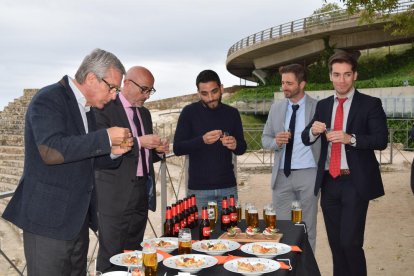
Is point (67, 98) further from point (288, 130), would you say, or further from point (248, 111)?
point (248, 111)

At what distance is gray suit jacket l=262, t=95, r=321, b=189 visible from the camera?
16.9 ft

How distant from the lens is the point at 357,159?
4418mm

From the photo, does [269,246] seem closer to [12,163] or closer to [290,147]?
[290,147]

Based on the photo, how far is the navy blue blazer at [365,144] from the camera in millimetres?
4340

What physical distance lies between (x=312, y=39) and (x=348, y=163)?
31.4m

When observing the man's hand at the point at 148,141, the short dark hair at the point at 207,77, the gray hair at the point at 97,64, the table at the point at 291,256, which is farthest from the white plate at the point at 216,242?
the short dark hair at the point at 207,77

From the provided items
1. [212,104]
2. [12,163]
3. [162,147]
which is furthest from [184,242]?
[12,163]

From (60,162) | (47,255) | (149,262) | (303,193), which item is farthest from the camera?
(303,193)

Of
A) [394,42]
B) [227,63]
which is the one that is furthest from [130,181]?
[227,63]

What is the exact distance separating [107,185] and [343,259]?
2.30m

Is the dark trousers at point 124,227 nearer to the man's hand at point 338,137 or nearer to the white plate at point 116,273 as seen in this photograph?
the white plate at point 116,273

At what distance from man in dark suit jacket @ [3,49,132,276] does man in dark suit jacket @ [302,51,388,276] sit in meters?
2.04

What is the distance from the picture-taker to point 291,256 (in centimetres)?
321

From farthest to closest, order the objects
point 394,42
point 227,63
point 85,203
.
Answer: point 227,63 → point 394,42 → point 85,203
